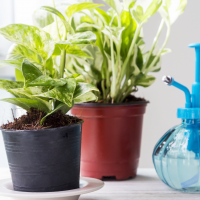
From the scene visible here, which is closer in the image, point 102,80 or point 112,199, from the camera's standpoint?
point 112,199

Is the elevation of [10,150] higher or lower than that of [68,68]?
lower

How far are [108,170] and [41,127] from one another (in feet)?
0.90

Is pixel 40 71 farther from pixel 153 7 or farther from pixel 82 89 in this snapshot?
pixel 153 7

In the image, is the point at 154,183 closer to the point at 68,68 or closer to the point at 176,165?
the point at 176,165

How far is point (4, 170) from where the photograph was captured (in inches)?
30.7

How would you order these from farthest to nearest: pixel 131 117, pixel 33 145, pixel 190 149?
pixel 131 117 < pixel 190 149 < pixel 33 145

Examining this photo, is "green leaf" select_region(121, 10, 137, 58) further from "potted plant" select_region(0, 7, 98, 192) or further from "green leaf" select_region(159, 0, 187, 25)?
"potted plant" select_region(0, 7, 98, 192)

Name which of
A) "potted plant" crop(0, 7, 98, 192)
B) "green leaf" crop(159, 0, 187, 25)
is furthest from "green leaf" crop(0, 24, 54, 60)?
"green leaf" crop(159, 0, 187, 25)

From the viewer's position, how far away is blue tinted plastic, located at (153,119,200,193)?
21.1 inches

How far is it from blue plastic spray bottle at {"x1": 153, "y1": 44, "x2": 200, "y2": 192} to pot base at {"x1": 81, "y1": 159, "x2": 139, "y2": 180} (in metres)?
0.11

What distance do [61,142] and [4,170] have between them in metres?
0.42

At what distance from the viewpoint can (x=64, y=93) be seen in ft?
1.36

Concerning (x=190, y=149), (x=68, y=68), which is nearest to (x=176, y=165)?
(x=190, y=149)

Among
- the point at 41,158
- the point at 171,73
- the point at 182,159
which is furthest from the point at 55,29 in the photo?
the point at 171,73
